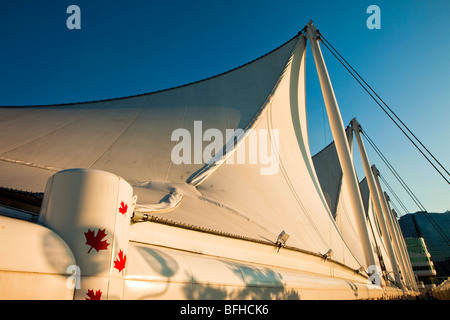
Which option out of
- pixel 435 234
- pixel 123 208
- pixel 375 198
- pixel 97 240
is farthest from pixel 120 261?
pixel 435 234

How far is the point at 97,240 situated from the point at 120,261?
22 centimetres

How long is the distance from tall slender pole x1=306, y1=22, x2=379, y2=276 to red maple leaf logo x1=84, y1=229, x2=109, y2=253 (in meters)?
8.17

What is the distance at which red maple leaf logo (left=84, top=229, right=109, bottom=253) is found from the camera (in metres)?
1.75

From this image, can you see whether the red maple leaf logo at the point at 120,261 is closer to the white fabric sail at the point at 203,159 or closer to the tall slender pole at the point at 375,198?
the white fabric sail at the point at 203,159

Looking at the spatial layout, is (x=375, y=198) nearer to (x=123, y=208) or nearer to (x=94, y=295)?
(x=123, y=208)

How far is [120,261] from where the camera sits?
1.87 metres

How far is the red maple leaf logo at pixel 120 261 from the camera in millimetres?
1827

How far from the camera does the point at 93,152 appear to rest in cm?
559

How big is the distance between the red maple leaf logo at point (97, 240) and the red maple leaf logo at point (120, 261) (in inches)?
5.0

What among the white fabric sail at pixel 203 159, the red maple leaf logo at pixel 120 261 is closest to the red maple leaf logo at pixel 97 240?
the red maple leaf logo at pixel 120 261

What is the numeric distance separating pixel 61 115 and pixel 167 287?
6.34 meters

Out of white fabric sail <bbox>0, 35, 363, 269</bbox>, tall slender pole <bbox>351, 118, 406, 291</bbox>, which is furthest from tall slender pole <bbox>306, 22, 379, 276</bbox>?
tall slender pole <bbox>351, 118, 406, 291</bbox>
